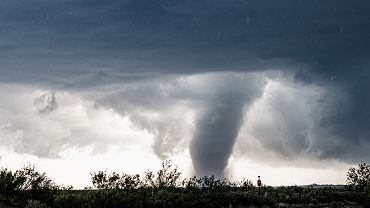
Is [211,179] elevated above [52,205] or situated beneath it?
elevated above

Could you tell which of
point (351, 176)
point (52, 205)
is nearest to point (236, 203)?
point (52, 205)

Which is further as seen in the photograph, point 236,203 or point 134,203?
point 236,203

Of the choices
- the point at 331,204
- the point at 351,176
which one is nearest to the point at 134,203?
the point at 331,204

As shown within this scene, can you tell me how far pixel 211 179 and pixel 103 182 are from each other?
43.1 feet

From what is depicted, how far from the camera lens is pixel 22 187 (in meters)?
37.4

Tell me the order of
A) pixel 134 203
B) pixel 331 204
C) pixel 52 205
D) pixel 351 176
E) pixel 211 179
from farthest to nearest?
pixel 351 176
pixel 211 179
pixel 331 204
pixel 134 203
pixel 52 205

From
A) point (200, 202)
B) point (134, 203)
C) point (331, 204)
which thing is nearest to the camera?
point (134, 203)

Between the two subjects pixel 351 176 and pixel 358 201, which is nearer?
pixel 358 201

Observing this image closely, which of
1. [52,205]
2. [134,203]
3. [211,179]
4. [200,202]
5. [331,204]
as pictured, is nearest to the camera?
[52,205]

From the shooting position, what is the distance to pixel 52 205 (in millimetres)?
36156

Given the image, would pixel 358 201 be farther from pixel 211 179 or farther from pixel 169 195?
pixel 169 195

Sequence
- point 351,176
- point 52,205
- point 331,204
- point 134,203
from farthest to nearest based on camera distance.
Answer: point 351,176
point 331,204
point 134,203
point 52,205

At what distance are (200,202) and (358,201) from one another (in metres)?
19.6

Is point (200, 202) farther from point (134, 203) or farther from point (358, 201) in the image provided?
point (358, 201)
